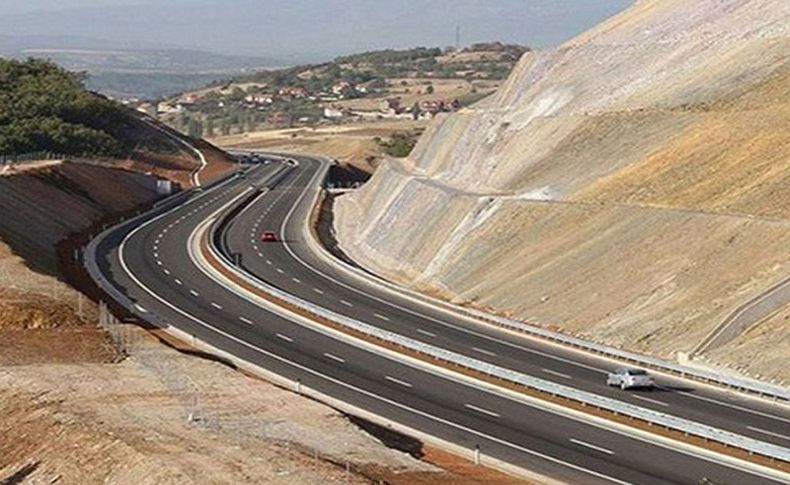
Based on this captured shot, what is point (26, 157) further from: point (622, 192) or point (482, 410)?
point (482, 410)

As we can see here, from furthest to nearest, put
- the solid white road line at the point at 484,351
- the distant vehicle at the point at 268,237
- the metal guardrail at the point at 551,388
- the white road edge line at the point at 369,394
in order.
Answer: the distant vehicle at the point at 268,237
the solid white road line at the point at 484,351
the metal guardrail at the point at 551,388
the white road edge line at the point at 369,394

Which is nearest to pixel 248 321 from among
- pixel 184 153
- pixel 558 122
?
pixel 558 122

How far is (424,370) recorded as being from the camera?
47.5 m

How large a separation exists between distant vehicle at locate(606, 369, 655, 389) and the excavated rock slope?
11.3ft

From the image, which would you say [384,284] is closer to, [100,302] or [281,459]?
[100,302]

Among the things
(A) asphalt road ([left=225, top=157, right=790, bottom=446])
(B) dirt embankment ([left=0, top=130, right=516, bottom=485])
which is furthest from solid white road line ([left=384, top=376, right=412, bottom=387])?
(B) dirt embankment ([left=0, top=130, right=516, bottom=485])

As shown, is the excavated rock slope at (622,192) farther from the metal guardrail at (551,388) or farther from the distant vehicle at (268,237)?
the metal guardrail at (551,388)

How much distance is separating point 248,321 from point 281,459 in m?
25.4

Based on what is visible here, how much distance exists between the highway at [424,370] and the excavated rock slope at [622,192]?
373 cm

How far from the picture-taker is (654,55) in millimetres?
91625

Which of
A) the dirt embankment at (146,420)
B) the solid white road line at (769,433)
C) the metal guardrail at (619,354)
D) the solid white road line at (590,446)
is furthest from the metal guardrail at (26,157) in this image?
the solid white road line at (769,433)

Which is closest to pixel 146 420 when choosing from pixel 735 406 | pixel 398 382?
pixel 398 382

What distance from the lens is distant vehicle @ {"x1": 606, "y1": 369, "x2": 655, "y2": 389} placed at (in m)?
44.0

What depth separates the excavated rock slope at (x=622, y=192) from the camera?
52.4m
